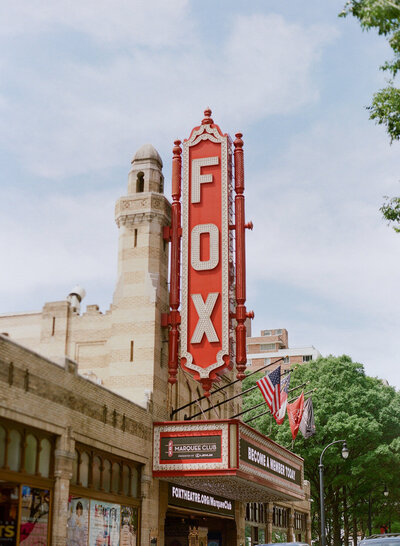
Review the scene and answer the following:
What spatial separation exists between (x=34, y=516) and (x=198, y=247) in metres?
15.2

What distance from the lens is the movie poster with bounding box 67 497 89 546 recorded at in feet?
77.5

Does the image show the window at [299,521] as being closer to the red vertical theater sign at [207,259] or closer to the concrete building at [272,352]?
the red vertical theater sign at [207,259]

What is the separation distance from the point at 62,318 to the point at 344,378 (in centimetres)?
3394

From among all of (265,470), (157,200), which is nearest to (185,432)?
(265,470)

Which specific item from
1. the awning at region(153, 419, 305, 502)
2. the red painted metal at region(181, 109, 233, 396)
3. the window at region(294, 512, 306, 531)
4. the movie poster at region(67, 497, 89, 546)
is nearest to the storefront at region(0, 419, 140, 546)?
the movie poster at region(67, 497, 89, 546)

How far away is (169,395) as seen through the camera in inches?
1305

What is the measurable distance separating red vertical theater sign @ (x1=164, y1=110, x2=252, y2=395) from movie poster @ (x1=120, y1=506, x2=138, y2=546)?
593 cm

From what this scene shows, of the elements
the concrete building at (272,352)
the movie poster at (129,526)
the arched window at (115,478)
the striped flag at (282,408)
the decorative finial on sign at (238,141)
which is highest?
the concrete building at (272,352)

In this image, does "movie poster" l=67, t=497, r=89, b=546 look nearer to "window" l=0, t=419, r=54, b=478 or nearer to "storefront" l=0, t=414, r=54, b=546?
"storefront" l=0, t=414, r=54, b=546

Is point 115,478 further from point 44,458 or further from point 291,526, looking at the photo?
point 291,526

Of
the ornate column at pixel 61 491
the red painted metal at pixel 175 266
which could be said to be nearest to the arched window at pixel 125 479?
the red painted metal at pixel 175 266

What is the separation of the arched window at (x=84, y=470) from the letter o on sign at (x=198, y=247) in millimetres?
10913

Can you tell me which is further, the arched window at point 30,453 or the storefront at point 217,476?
the storefront at point 217,476

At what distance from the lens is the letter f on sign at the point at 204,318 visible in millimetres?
32281
